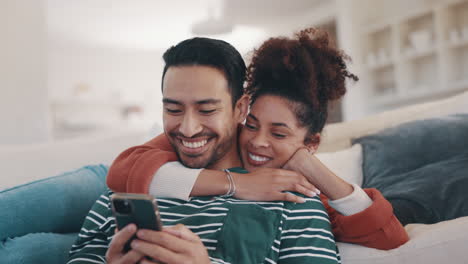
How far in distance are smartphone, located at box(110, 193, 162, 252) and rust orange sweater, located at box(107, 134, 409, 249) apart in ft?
0.84

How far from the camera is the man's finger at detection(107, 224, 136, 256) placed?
718 mm

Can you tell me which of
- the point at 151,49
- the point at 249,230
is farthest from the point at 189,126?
the point at 151,49

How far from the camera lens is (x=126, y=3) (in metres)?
5.43

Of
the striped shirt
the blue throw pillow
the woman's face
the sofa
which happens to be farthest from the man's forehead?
the blue throw pillow

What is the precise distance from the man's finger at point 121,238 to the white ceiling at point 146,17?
13.5ft

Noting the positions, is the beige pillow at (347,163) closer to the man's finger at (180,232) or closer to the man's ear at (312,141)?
the man's ear at (312,141)

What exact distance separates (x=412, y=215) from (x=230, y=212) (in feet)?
2.25

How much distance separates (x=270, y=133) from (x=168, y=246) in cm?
44

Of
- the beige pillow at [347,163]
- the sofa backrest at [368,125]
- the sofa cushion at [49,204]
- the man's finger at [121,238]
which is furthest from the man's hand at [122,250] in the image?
the sofa backrest at [368,125]

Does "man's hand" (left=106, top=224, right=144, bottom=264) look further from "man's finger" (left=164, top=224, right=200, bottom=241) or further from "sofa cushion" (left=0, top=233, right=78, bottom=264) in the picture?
"sofa cushion" (left=0, top=233, right=78, bottom=264)

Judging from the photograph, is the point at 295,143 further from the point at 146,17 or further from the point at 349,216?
the point at 146,17

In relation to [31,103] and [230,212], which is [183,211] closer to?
[230,212]

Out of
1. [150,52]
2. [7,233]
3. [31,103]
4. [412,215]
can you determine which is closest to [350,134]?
[412,215]

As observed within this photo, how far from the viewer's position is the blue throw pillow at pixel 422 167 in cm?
135
